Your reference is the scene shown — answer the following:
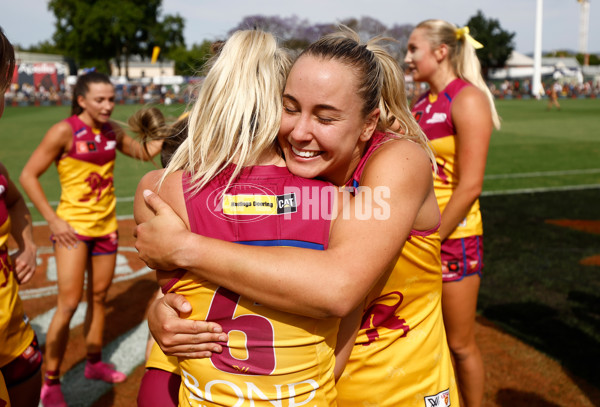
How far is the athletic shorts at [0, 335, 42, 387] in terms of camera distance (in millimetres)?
2764

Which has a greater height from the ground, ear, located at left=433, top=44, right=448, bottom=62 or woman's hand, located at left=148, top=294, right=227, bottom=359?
ear, located at left=433, top=44, right=448, bottom=62

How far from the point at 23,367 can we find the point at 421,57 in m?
3.44

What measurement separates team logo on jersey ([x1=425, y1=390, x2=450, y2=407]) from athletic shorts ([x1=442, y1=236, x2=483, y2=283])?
1411mm

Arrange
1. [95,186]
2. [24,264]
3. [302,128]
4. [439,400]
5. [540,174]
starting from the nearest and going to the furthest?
1. [302,128]
2. [439,400]
3. [24,264]
4. [95,186]
5. [540,174]

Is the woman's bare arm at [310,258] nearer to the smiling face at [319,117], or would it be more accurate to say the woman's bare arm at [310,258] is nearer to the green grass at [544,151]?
the smiling face at [319,117]

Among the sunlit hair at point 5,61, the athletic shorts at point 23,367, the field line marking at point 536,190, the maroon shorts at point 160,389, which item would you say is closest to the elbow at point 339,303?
the maroon shorts at point 160,389

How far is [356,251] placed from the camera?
1.62 meters

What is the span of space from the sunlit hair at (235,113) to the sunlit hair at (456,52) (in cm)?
266

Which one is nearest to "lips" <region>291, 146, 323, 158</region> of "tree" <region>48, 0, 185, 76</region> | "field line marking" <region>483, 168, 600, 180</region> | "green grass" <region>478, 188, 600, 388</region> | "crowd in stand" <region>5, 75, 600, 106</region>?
"green grass" <region>478, 188, 600, 388</region>

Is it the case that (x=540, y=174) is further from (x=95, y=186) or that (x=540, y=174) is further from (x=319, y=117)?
(x=319, y=117)

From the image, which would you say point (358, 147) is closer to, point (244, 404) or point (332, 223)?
point (332, 223)

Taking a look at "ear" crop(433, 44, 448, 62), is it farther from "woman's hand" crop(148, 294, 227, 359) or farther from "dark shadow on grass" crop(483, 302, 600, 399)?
"woman's hand" crop(148, 294, 227, 359)

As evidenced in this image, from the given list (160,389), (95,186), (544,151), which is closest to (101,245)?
(95,186)

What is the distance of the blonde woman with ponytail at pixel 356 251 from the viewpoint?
159cm
